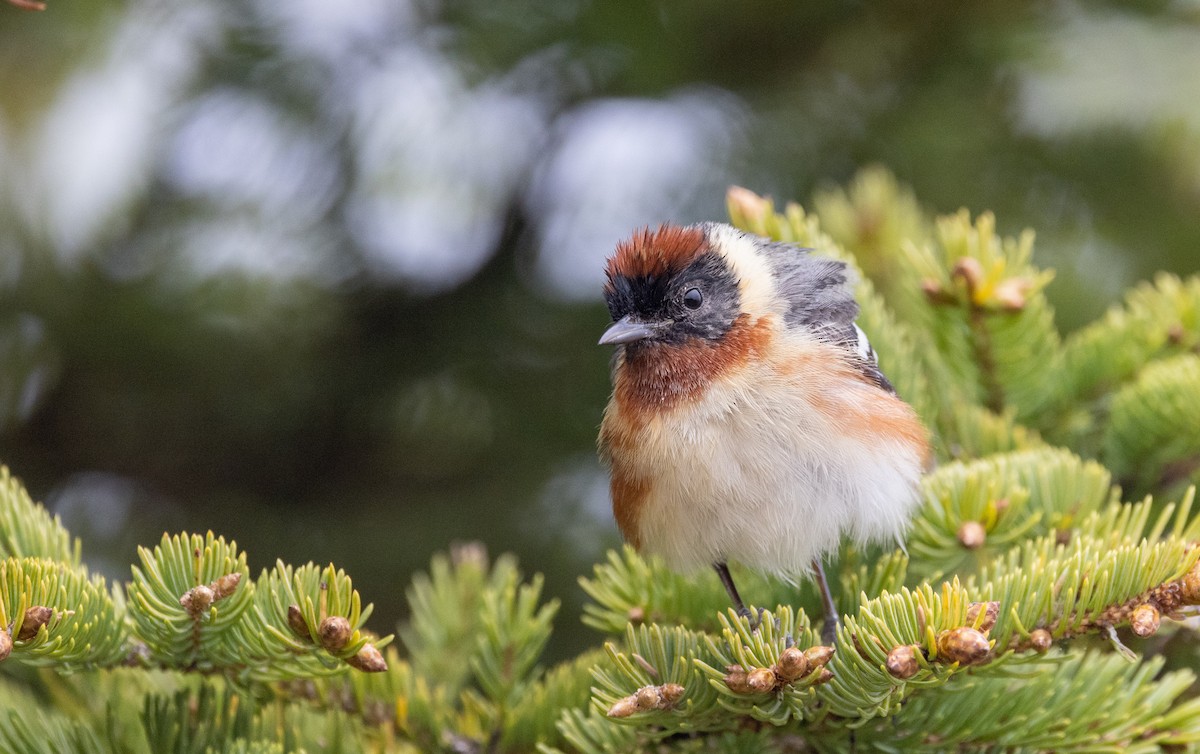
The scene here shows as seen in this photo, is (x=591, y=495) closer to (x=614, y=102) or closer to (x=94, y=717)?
(x=614, y=102)

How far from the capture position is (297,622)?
5.63 ft

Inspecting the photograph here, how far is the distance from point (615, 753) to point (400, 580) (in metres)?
1.93

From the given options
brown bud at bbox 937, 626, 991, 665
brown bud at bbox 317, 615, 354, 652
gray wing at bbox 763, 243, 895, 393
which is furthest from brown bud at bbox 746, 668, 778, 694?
gray wing at bbox 763, 243, 895, 393

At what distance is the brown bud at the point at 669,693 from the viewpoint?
1.81m

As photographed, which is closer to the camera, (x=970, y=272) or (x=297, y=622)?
(x=297, y=622)

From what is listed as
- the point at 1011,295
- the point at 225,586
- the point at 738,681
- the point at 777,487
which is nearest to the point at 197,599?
the point at 225,586

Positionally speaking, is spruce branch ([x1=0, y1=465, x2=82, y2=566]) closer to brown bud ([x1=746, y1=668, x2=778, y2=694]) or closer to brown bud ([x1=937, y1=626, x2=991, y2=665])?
brown bud ([x1=746, y1=668, x2=778, y2=694])

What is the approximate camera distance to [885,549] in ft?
8.95

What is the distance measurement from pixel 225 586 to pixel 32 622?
0.29 metres

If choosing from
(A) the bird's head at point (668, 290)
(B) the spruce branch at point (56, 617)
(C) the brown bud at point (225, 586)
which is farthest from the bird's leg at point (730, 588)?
(B) the spruce branch at point (56, 617)

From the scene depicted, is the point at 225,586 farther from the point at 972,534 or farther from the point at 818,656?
the point at 972,534

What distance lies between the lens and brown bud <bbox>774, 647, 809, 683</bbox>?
1711 millimetres

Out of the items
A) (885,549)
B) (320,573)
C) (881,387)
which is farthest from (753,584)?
(320,573)

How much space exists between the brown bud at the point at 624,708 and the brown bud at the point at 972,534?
0.92m
